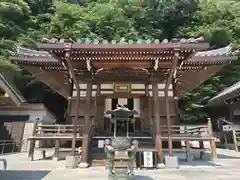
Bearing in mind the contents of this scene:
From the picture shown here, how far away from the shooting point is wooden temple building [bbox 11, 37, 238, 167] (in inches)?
305

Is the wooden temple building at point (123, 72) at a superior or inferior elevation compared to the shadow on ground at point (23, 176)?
superior

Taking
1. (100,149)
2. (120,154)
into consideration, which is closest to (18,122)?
(100,149)

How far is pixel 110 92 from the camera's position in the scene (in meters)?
11.9

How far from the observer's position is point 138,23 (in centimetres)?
2680

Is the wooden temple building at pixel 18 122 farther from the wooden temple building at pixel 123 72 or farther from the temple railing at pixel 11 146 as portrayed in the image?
the wooden temple building at pixel 123 72

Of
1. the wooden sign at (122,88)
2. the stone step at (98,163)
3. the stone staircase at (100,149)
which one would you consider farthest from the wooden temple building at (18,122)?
the stone step at (98,163)

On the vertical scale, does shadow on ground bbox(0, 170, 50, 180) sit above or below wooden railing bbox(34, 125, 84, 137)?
below

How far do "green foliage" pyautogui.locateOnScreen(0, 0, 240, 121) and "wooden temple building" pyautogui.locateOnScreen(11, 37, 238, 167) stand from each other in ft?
32.3

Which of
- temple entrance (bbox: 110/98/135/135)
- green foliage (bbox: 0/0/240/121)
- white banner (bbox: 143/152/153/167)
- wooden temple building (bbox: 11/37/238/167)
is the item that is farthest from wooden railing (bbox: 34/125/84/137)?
green foliage (bbox: 0/0/240/121)

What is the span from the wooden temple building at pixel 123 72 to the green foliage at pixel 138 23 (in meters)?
9.84

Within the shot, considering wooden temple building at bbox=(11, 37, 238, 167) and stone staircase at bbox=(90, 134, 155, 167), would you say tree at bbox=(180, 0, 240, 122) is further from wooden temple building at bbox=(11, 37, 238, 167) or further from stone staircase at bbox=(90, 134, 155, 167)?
stone staircase at bbox=(90, 134, 155, 167)

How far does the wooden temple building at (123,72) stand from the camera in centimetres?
775

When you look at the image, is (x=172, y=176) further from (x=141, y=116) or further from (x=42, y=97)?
(x=42, y=97)

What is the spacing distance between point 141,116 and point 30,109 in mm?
9222
